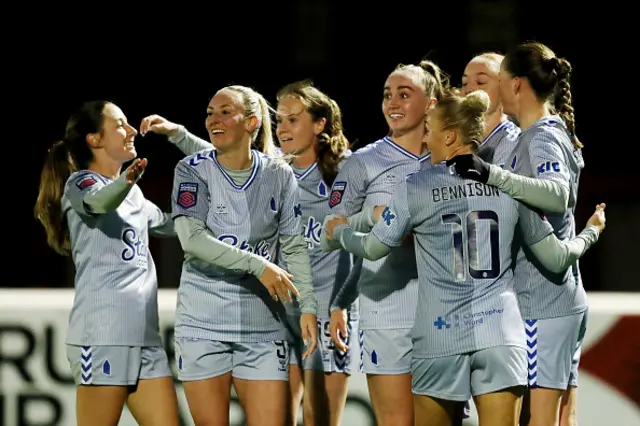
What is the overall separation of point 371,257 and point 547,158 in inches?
28.6

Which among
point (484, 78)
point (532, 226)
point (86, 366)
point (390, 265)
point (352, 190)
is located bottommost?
point (86, 366)

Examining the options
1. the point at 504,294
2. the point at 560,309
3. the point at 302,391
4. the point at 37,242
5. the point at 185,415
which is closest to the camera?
the point at 504,294

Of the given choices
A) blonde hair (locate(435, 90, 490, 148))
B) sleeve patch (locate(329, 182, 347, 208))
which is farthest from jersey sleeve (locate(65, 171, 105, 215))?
blonde hair (locate(435, 90, 490, 148))

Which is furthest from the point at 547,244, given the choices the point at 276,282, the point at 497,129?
the point at 276,282

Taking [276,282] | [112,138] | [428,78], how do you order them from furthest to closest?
[428,78]
[112,138]
[276,282]

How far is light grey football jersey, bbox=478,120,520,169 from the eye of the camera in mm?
4215

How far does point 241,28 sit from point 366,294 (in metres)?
6.22

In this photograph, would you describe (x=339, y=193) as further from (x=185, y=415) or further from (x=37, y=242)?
(x=37, y=242)

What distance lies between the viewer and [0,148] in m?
9.66

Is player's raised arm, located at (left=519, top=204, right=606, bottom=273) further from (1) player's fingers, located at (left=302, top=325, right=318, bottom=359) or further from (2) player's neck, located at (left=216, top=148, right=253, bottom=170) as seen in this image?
(2) player's neck, located at (left=216, top=148, right=253, bottom=170)

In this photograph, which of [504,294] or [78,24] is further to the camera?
[78,24]

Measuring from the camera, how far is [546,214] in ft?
13.1

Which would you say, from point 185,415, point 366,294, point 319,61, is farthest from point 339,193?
point 319,61

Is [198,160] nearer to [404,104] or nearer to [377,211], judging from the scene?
[377,211]
